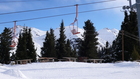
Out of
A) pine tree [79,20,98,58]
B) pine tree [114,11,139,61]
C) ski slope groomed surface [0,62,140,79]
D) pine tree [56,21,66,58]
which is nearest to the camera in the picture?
ski slope groomed surface [0,62,140,79]

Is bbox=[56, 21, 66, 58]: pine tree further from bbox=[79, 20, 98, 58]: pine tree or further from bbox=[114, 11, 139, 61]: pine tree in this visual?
bbox=[114, 11, 139, 61]: pine tree

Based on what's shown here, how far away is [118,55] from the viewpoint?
31297 mm

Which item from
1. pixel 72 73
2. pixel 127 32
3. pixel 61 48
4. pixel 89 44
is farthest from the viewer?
pixel 61 48

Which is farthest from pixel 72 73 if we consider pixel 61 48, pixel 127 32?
pixel 61 48

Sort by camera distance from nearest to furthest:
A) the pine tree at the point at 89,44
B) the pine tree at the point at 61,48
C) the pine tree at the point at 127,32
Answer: the pine tree at the point at 127,32, the pine tree at the point at 89,44, the pine tree at the point at 61,48

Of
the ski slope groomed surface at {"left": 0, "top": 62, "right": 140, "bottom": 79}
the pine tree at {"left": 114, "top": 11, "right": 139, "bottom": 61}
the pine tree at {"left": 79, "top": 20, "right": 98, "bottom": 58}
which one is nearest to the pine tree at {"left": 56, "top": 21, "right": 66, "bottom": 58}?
the pine tree at {"left": 79, "top": 20, "right": 98, "bottom": 58}

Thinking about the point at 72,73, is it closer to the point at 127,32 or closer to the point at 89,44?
the point at 89,44

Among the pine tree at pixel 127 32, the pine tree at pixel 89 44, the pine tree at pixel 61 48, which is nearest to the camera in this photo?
the pine tree at pixel 127 32

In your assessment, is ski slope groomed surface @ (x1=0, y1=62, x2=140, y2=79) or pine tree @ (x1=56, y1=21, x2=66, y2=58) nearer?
ski slope groomed surface @ (x1=0, y1=62, x2=140, y2=79)

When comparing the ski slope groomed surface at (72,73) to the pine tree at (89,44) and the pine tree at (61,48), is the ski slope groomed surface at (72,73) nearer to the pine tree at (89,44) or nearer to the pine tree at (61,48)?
the pine tree at (89,44)

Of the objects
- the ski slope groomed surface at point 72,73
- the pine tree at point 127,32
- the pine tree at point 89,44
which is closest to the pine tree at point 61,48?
the pine tree at point 89,44

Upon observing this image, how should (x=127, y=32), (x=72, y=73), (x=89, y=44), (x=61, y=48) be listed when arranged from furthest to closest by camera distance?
(x=61, y=48), (x=89, y=44), (x=127, y=32), (x=72, y=73)

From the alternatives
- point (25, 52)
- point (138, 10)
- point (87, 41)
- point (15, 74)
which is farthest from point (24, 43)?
point (138, 10)

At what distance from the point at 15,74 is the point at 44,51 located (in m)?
27.0
